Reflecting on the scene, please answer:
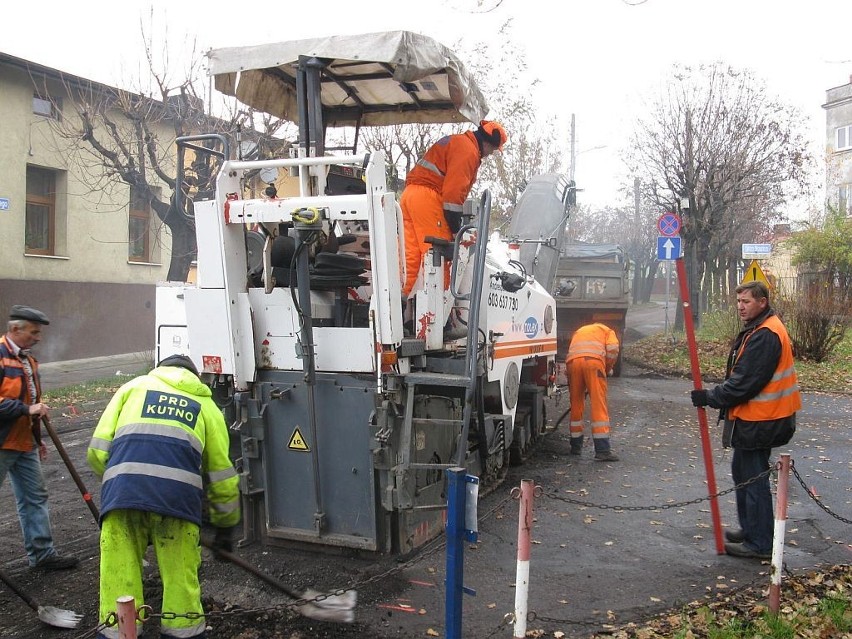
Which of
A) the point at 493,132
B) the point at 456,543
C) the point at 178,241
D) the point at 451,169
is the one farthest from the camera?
the point at 178,241

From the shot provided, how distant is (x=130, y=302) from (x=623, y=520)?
565 inches

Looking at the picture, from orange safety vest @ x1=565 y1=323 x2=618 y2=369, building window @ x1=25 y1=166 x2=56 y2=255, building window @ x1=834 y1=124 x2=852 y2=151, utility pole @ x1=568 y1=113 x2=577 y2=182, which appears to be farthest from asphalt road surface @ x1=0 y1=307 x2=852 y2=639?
building window @ x1=834 y1=124 x2=852 y2=151

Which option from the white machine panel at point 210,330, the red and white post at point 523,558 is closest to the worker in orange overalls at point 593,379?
the white machine panel at point 210,330

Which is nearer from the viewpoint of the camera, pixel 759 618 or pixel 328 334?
pixel 759 618

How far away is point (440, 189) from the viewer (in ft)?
18.2

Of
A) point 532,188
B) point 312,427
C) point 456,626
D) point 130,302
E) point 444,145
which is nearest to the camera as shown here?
point 456,626

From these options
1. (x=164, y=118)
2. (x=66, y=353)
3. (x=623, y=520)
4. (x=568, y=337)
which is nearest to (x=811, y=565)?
(x=623, y=520)

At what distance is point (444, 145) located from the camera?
18.3ft

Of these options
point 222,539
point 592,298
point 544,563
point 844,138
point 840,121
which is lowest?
point 544,563

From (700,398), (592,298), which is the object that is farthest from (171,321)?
(592,298)

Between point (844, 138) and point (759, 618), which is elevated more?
point (844, 138)

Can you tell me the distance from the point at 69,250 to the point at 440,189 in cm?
1325

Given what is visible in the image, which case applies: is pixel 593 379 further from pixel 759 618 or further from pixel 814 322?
pixel 814 322

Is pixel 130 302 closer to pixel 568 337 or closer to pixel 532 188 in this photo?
pixel 568 337
